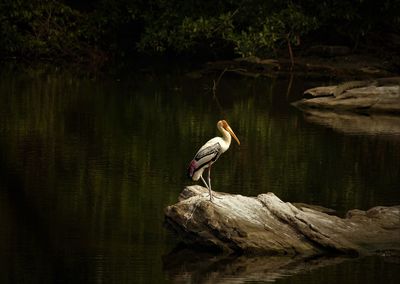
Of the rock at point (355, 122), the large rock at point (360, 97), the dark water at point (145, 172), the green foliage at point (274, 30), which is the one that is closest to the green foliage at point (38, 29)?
the green foliage at point (274, 30)

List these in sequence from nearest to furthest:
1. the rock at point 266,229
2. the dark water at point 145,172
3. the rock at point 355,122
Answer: the dark water at point 145,172, the rock at point 266,229, the rock at point 355,122

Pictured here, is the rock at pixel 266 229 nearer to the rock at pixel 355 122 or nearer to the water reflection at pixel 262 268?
the water reflection at pixel 262 268

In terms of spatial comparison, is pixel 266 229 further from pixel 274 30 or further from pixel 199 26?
pixel 274 30

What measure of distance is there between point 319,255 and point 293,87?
62.6 ft

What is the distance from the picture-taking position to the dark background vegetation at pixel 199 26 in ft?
118

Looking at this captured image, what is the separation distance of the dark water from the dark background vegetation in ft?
15.9

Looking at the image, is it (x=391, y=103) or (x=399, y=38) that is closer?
(x=391, y=103)

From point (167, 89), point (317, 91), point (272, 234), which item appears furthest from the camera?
point (167, 89)

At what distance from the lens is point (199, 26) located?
3562 cm

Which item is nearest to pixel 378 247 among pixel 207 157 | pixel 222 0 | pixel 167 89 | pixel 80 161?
pixel 207 157

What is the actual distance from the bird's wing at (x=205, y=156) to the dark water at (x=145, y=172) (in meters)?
0.86

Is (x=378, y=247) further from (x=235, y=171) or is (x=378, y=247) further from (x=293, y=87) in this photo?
(x=293, y=87)

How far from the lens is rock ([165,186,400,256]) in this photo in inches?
510

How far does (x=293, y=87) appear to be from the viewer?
31.9 metres
